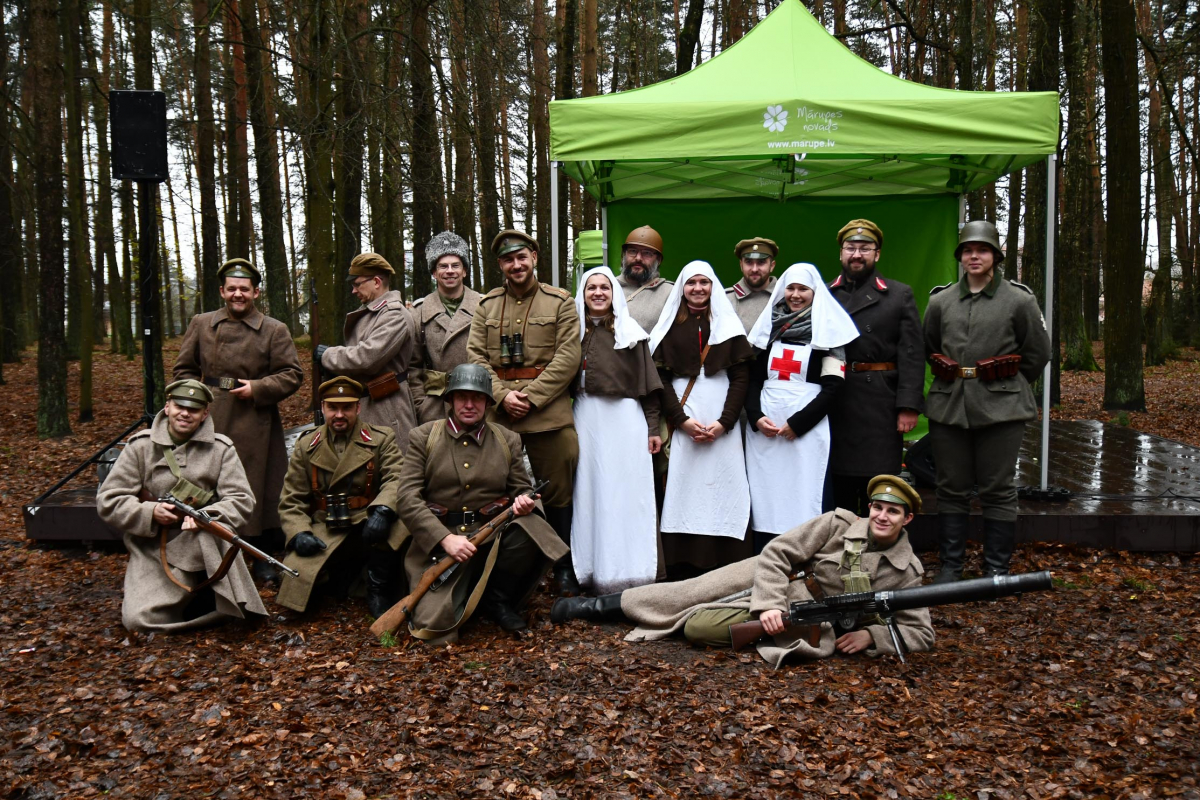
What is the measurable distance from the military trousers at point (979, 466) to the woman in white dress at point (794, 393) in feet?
2.14

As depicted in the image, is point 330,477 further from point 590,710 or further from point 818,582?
point 818,582

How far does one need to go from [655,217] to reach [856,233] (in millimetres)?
2998

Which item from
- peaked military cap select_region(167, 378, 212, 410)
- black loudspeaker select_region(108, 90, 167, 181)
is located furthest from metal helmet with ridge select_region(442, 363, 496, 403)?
black loudspeaker select_region(108, 90, 167, 181)

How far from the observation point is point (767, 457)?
4941 mm

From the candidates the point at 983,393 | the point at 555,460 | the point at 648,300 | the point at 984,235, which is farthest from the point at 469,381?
the point at 984,235

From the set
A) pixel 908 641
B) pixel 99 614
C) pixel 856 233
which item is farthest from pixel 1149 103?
pixel 99 614

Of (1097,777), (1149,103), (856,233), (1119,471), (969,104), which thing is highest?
(1149,103)

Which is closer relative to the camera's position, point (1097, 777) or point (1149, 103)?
point (1097, 777)

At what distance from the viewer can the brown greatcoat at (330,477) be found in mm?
4715

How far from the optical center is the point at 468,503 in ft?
14.8

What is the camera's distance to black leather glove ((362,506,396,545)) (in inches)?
178

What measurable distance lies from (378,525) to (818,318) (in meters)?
2.51

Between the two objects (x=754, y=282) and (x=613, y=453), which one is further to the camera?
(x=754, y=282)

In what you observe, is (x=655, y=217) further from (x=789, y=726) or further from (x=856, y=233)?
(x=789, y=726)
